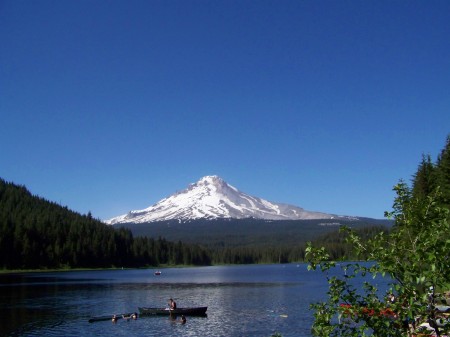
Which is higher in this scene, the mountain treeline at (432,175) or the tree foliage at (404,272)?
the mountain treeline at (432,175)

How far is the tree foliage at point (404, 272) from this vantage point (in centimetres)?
798

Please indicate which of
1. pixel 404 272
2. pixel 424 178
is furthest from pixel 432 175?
pixel 404 272

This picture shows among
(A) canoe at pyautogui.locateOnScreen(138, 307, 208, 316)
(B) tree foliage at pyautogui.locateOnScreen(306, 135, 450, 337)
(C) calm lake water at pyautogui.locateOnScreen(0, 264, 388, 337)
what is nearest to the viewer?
(B) tree foliage at pyautogui.locateOnScreen(306, 135, 450, 337)

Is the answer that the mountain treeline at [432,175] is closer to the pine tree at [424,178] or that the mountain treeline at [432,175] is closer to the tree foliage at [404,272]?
the pine tree at [424,178]

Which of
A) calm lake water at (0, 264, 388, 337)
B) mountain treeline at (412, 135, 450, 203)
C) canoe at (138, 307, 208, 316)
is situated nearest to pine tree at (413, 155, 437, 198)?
mountain treeline at (412, 135, 450, 203)

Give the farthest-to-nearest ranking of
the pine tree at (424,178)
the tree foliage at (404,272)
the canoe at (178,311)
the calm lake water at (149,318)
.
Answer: the pine tree at (424,178) → the canoe at (178,311) → the calm lake water at (149,318) → the tree foliage at (404,272)

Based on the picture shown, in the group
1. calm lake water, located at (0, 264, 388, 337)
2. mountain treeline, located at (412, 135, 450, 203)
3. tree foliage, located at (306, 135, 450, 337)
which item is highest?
mountain treeline, located at (412, 135, 450, 203)

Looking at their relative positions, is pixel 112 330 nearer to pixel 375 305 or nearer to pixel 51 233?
pixel 375 305

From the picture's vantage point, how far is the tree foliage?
798 cm

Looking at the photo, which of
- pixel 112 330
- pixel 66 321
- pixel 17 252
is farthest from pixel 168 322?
pixel 17 252

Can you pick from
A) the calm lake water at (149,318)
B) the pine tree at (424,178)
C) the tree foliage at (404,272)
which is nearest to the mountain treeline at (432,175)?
the pine tree at (424,178)

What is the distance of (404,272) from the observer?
8312mm

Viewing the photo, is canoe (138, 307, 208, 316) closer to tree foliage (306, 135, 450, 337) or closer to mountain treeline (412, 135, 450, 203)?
mountain treeline (412, 135, 450, 203)

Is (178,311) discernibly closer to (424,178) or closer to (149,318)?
(149,318)
